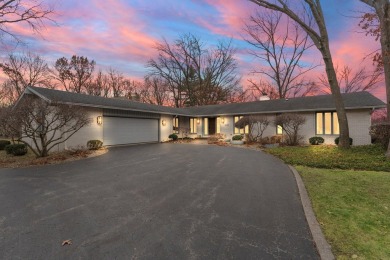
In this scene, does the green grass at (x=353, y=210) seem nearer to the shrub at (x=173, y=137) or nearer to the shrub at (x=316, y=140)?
the shrub at (x=316, y=140)

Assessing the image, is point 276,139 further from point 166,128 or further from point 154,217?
point 154,217

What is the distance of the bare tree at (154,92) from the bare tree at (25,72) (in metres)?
14.9

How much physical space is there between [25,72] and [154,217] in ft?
124

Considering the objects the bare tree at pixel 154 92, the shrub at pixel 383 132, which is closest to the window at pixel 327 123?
the shrub at pixel 383 132

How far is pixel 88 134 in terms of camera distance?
14.8 m

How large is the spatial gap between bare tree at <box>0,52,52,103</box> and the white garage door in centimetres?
2189

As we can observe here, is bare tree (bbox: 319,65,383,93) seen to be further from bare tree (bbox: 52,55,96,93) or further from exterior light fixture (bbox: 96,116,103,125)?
bare tree (bbox: 52,55,96,93)

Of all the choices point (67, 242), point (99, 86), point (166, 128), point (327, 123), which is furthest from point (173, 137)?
point (99, 86)

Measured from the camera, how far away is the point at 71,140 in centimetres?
1387

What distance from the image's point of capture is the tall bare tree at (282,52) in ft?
101

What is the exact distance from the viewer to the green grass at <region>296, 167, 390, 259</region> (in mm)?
3061

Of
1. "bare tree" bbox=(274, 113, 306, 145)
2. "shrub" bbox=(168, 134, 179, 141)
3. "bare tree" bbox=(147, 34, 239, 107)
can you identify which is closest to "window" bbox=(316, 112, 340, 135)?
"bare tree" bbox=(274, 113, 306, 145)

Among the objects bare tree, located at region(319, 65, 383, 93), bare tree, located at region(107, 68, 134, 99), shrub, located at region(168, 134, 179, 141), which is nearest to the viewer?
shrub, located at region(168, 134, 179, 141)

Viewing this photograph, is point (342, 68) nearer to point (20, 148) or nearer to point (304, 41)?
point (304, 41)
